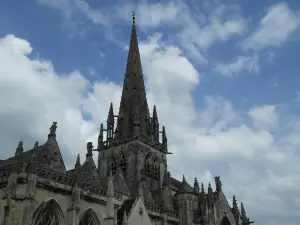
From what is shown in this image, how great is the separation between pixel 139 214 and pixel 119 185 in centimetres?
481

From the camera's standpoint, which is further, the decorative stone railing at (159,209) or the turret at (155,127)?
the turret at (155,127)

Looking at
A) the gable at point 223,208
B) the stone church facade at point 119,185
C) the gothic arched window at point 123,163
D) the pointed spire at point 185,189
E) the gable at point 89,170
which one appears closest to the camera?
the stone church facade at point 119,185

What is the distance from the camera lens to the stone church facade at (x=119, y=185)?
828 inches

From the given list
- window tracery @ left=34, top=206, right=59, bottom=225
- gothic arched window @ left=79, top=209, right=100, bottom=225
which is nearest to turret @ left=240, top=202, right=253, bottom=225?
gothic arched window @ left=79, top=209, right=100, bottom=225

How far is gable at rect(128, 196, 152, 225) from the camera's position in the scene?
2741 centimetres

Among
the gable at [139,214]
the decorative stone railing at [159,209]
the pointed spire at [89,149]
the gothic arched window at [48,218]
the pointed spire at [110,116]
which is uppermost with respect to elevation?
the pointed spire at [110,116]

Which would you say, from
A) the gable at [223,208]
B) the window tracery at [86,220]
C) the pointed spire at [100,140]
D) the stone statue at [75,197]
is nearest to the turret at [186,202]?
the gable at [223,208]

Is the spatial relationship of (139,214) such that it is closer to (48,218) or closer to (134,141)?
(48,218)

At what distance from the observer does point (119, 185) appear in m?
32.6

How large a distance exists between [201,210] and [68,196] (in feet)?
56.6

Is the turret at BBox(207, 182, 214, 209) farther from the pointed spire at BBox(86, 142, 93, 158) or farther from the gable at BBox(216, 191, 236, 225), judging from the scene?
the pointed spire at BBox(86, 142, 93, 158)

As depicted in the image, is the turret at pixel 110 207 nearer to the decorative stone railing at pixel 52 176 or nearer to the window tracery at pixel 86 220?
the decorative stone railing at pixel 52 176

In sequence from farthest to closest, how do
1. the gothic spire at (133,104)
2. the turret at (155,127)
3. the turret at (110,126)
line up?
the turret at (155,127) < the turret at (110,126) < the gothic spire at (133,104)

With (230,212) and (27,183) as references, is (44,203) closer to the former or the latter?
(27,183)
